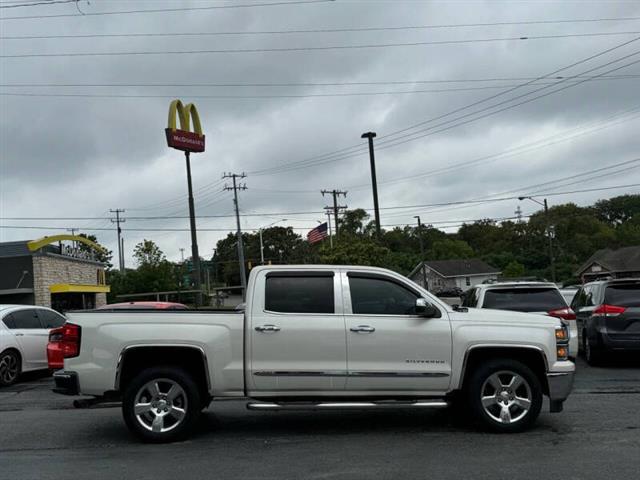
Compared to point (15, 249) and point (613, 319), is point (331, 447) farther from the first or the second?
point (15, 249)

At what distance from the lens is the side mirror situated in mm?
6848

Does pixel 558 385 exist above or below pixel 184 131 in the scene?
below

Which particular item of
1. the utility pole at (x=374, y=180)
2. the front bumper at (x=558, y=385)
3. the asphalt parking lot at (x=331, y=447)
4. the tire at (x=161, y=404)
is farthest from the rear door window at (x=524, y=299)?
the utility pole at (x=374, y=180)

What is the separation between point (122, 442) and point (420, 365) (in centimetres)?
331

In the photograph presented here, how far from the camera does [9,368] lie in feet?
39.8

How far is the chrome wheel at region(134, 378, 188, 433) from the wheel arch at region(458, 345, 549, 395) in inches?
118

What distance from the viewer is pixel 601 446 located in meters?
6.45

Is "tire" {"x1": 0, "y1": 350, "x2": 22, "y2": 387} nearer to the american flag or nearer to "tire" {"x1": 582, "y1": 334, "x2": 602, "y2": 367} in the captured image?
"tire" {"x1": 582, "y1": 334, "x2": 602, "y2": 367}

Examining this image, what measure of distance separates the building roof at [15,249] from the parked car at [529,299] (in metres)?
23.8

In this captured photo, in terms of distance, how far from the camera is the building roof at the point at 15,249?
1156 inches

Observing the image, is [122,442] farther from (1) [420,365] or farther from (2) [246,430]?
(1) [420,365]

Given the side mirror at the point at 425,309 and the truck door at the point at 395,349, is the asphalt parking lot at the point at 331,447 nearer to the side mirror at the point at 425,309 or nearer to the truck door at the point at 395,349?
the truck door at the point at 395,349

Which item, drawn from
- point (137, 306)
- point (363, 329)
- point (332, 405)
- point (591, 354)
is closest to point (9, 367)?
point (137, 306)

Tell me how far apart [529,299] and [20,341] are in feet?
30.9
